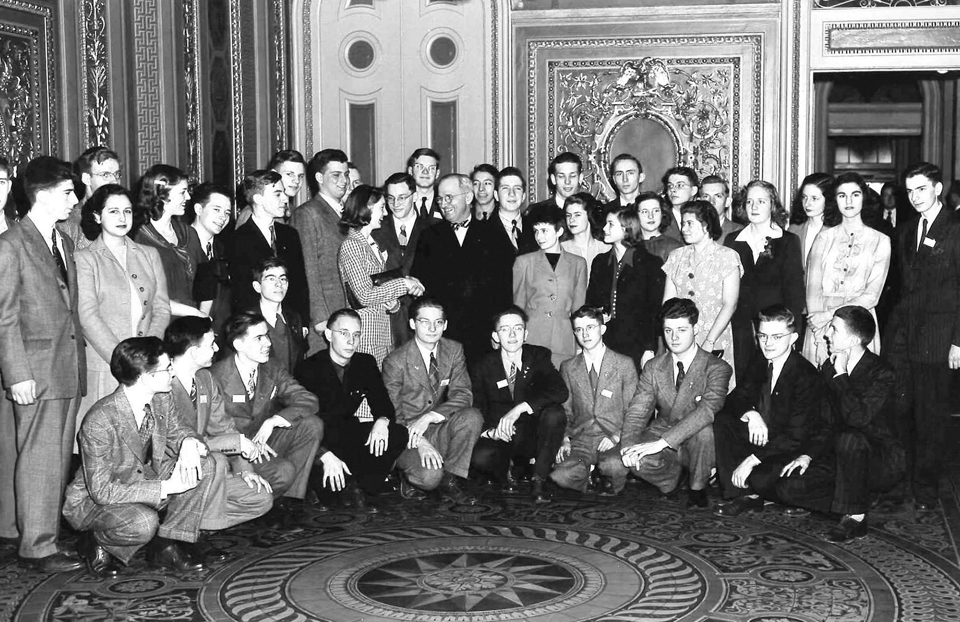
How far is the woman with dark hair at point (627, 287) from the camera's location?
5.36 m

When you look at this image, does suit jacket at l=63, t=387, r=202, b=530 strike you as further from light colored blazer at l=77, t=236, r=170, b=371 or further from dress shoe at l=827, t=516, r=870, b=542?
dress shoe at l=827, t=516, r=870, b=542

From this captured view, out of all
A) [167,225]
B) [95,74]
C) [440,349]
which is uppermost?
[95,74]

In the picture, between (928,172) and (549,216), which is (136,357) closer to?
(549,216)

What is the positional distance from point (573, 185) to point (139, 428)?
2755 mm

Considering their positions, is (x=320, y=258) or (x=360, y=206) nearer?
(x=360, y=206)

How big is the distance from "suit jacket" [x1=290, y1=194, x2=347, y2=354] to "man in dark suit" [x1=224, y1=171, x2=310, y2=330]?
18 cm

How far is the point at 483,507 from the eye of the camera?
4824 millimetres

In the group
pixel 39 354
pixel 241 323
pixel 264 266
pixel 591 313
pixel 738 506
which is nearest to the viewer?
pixel 39 354

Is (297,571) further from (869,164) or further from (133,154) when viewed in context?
(869,164)

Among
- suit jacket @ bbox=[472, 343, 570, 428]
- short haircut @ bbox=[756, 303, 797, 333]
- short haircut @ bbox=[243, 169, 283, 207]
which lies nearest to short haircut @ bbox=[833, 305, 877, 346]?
short haircut @ bbox=[756, 303, 797, 333]

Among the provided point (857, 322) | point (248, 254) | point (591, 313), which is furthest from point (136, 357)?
point (857, 322)

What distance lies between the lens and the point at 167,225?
4.73 metres

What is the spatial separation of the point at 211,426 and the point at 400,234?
1560mm

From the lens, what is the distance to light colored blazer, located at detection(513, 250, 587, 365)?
17.7 ft
